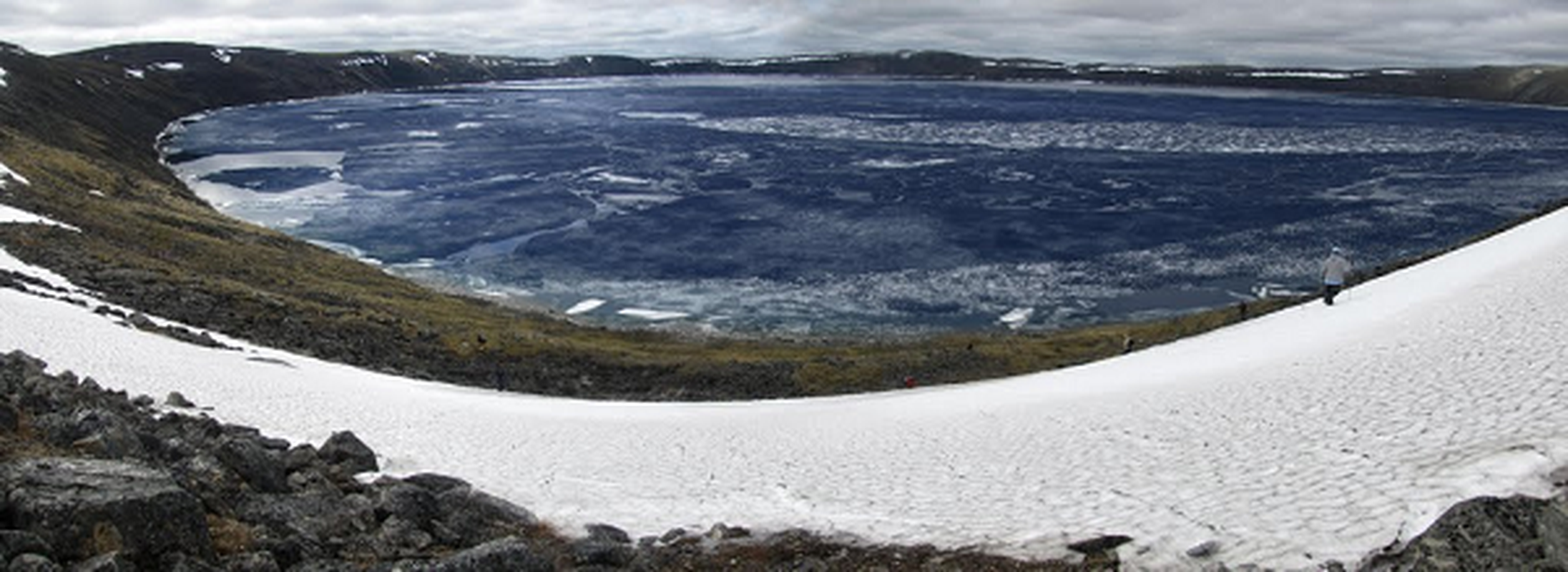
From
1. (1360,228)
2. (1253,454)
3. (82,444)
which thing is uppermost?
(82,444)

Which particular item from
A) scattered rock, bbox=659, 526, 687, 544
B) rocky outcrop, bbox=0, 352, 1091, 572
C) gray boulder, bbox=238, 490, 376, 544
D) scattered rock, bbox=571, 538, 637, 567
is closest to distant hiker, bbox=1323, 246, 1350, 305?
rocky outcrop, bbox=0, 352, 1091, 572

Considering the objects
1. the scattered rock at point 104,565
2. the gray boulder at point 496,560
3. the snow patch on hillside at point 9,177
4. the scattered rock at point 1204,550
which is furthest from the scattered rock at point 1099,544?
the snow patch on hillside at point 9,177

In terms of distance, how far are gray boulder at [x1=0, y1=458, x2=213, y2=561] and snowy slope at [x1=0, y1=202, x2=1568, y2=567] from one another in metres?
5.47

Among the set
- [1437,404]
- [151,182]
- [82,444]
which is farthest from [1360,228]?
[151,182]

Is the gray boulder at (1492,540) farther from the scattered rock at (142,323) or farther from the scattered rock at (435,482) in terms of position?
the scattered rock at (142,323)

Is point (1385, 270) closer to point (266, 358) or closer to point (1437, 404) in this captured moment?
point (1437, 404)

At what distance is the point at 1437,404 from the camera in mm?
13391

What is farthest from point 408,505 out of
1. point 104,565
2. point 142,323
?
point 142,323

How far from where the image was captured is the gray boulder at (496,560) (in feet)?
30.7

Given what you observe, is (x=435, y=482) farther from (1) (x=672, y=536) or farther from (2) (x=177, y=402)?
(2) (x=177, y=402)

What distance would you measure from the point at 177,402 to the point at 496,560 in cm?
1112

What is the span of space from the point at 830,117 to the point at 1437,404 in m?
166

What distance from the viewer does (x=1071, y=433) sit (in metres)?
16.9

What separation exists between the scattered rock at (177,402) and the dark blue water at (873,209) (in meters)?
29.3
